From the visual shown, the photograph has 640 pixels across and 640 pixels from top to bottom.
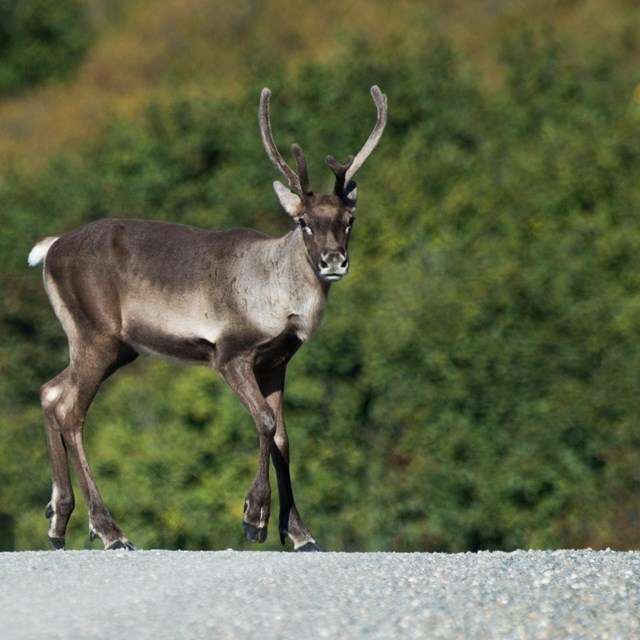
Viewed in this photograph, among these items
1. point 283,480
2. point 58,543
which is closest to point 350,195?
point 283,480

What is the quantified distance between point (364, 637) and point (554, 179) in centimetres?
3093

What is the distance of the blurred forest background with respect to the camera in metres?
30.6

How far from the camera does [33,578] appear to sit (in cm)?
947

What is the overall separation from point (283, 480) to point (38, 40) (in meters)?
55.1

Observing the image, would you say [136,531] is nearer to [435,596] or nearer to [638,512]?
[638,512]

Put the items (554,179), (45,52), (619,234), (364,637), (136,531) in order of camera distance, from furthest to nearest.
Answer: (45,52), (554,179), (619,234), (136,531), (364,637)

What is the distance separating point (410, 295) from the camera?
112 ft

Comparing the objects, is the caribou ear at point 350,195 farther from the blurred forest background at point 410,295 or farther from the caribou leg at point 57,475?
the blurred forest background at point 410,295

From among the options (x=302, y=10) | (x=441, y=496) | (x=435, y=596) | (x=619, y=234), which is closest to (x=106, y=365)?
(x=435, y=596)

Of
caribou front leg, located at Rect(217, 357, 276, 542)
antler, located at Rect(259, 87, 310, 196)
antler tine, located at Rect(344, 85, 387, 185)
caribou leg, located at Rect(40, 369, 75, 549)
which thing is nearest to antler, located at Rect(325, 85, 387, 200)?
antler tine, located at Rect(344, 85, 387, 185)

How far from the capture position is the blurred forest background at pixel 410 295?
30.6 m

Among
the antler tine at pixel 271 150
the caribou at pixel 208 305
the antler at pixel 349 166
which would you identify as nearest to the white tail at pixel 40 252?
the caribou at pixel 208 305

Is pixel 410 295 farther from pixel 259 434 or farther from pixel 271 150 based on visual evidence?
pixel 259 434

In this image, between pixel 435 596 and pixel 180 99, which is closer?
pixel 435 596
